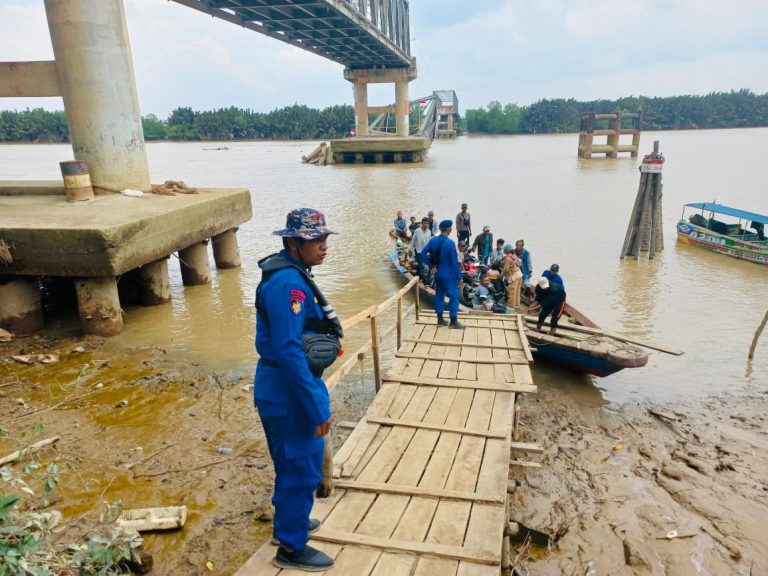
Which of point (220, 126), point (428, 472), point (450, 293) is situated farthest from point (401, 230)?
point (220, 126)

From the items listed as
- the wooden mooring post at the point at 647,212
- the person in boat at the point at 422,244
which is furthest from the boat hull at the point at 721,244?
the person in boat at the point at 422,244

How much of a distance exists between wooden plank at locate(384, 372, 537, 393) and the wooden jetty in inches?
0.4

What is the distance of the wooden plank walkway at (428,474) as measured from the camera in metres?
3.03

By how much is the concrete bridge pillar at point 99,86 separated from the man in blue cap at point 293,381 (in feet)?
30.2

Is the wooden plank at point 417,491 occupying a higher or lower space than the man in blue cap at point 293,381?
lower

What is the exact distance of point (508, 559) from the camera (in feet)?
12.7

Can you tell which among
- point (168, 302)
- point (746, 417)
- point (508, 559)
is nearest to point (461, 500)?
point (508, 559)

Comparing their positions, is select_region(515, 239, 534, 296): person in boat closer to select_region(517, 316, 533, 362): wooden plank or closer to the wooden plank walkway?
select_region(517, 316, 533, 362): wooden plank

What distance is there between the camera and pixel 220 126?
96375 millimetres

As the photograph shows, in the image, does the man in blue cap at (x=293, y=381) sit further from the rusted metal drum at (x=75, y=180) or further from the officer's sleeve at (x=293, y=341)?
the rusted metal drum at (x=75, y=180)

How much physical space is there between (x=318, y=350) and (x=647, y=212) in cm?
1506

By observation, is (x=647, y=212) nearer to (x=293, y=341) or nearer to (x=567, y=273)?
(x=567, y=273)

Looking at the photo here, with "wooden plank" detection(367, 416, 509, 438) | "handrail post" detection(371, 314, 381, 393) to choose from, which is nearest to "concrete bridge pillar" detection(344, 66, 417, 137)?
"handrail post" detection(371, 314, 381, 393)

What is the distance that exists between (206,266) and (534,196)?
2045 cm
